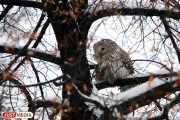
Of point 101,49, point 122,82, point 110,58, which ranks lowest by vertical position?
point 122,82

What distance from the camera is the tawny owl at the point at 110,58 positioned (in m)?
8.59

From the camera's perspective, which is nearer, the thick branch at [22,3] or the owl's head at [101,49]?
the thick branch at [22,3]

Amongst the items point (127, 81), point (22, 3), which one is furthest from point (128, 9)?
point (22, 3)

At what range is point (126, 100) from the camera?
219 inches

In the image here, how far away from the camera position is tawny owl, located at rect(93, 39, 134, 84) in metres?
8.59

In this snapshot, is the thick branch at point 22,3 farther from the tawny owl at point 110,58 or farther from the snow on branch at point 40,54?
the tawny owl at point 110,58

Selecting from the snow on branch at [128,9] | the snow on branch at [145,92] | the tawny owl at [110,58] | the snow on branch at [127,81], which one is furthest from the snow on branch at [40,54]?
the snow on branch at [145,92]

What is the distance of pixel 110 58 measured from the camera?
28.7 feet

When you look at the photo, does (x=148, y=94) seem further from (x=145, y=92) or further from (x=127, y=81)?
(x=127, y=81)

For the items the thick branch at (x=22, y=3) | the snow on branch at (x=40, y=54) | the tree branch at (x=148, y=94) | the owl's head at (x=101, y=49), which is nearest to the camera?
the tree branch at (x=148, y=94)

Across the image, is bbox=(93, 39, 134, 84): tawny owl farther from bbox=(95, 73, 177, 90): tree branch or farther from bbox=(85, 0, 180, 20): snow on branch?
bbox=(85, 0, 180, 20): snow on branch

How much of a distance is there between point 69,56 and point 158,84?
194 cm

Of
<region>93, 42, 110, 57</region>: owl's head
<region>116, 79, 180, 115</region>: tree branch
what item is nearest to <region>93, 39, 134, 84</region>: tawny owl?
<region>93, 42, 110, 57</region>: owl's head

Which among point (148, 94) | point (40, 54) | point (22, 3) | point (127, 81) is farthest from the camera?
point (127, 81)
